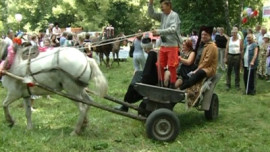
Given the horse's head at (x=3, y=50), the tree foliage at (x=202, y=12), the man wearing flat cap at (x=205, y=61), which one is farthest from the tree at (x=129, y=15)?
the horse's head at (x=3, y=50)

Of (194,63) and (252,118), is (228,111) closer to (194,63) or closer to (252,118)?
(252,118)

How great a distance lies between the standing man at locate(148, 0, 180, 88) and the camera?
619 cm

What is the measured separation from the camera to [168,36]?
633 centimetres

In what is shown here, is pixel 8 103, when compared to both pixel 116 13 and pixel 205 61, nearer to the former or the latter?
pixel 205 61

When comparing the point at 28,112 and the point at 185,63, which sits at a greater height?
the point at 185,63

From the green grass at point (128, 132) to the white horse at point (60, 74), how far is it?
0.55m

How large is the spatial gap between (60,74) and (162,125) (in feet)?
6.51

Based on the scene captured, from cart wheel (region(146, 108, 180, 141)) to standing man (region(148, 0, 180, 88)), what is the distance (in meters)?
0.91

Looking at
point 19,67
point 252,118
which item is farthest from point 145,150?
point 252,118

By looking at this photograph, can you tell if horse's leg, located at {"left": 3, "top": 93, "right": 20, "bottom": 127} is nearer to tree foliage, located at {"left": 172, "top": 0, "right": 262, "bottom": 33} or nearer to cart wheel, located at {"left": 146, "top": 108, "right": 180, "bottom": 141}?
cart wheel, located at {"left": 146, "top": 108, "right": 180, "bottom": 141}

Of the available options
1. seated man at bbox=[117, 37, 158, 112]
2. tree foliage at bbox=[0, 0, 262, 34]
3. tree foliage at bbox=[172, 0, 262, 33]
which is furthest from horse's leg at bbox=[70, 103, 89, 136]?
tree foliage at bbox=[172, 0, 262, 33]

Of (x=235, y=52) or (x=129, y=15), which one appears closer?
(x=235, y=52)

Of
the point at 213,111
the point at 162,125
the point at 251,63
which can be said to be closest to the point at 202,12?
the point at 251,63

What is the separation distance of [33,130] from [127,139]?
1750 millimetres
